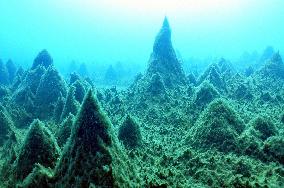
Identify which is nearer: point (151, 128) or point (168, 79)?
point (151, 128)

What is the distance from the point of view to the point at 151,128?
2467 centimetres

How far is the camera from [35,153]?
47.3 feet

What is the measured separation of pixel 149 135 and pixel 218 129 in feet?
16.6

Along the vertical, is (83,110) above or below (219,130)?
below

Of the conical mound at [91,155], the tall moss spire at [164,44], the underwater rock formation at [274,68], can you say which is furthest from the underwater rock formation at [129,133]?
the underwater rock formation at [274,68]

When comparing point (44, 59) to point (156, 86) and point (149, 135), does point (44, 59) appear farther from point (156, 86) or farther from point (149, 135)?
point (149, 135)

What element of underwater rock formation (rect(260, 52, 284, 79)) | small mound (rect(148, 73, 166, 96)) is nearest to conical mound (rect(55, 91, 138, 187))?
small mound (rect(148, 73, 166, 96))

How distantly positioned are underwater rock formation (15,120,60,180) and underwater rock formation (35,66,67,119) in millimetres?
14342

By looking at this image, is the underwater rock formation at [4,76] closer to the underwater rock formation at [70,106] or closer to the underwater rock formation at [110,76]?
the underwater rock formation at [110,76]

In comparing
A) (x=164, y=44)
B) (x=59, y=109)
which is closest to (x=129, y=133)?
(x=59, y=109)

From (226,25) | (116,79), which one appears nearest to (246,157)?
(116,79)

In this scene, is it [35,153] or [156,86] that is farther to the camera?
[156,86]

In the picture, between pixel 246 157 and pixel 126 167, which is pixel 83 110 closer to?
pixel 126 167

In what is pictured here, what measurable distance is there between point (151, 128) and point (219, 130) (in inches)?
259
